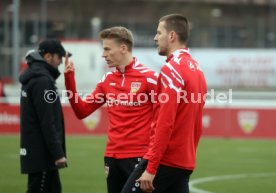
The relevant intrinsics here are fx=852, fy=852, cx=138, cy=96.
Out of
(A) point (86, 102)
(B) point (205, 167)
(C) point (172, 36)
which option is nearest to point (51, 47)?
(A) point (86, 102)

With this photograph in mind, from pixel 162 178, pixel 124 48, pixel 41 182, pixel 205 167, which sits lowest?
pixel 205 167

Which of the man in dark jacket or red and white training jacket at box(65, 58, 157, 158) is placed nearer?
red and white training jacket at box(65, 58, 157, 158)

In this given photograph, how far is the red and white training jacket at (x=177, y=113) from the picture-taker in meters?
6.92

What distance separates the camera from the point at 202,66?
48.5 meters

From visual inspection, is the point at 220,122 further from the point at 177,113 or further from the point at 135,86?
the point at 177,113

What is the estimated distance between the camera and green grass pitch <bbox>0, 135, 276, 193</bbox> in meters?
14.3

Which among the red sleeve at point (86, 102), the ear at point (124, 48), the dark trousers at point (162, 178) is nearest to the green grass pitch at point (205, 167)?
the red sleeve at point (86, 102)

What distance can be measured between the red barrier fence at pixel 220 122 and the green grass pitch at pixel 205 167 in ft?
1.69

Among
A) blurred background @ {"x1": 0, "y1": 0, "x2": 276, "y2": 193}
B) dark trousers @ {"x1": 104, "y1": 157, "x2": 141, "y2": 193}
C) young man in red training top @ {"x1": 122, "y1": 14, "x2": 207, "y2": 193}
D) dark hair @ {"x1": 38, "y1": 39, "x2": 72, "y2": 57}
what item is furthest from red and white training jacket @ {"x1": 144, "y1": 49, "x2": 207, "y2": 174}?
blurred background @ {"x1": 0, "y1": 0, "x2": 276, "y2": 193}

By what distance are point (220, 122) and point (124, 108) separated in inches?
659

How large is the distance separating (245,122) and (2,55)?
1365 inches

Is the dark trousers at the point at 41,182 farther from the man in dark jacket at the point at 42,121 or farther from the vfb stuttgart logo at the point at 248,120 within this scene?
the vfb stuttgart logo at the point at 248,120

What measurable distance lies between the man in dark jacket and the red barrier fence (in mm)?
16126

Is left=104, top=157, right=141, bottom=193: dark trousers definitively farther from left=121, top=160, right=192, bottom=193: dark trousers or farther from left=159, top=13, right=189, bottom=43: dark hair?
left=159, top=13, right=189, bottom=43: dark hair
